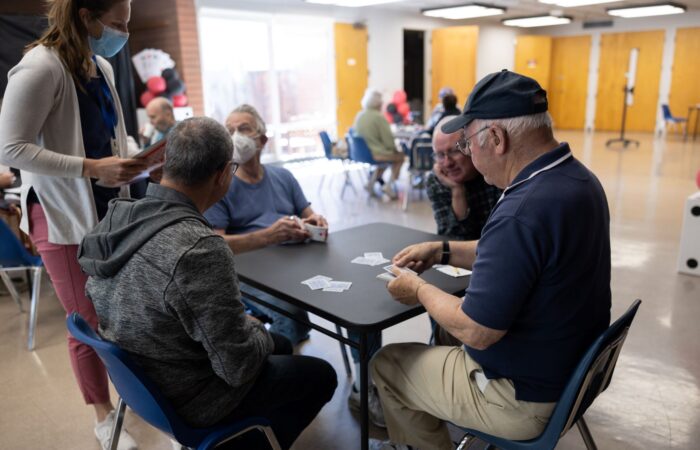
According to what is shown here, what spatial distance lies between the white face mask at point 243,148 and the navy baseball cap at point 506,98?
1.35 meters

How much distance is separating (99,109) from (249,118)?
82 cm

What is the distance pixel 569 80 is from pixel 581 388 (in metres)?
15.1

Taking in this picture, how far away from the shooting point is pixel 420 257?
1871 mm

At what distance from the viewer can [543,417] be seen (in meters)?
1.40

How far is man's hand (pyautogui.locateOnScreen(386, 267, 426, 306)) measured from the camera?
1.55m

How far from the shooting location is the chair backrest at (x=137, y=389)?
1.22 meters

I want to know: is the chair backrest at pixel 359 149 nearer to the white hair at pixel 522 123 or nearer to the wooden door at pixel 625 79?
the white hair at pixel 522 123

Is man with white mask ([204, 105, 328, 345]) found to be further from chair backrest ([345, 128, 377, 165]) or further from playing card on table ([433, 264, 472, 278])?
chair backrest ([345, 128, 377, 165])

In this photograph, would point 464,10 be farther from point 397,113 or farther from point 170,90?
point 170,90

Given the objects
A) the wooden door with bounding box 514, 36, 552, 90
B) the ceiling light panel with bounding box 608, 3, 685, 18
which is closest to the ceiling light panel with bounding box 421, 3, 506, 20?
the ceiling light panel with bounding box 608, 3, 685, 18

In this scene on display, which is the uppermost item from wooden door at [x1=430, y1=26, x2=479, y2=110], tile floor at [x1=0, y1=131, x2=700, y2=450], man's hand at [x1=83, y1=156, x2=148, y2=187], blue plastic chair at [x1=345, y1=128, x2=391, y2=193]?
wooden door at [x1=430, y1=26, x2=479, y2=110]

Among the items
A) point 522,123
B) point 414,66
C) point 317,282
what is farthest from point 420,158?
point 414,66

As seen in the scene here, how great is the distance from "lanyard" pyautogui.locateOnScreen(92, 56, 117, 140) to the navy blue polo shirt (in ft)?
4.75

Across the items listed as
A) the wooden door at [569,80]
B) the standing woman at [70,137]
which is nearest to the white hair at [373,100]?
the standing woman at [70,137]
